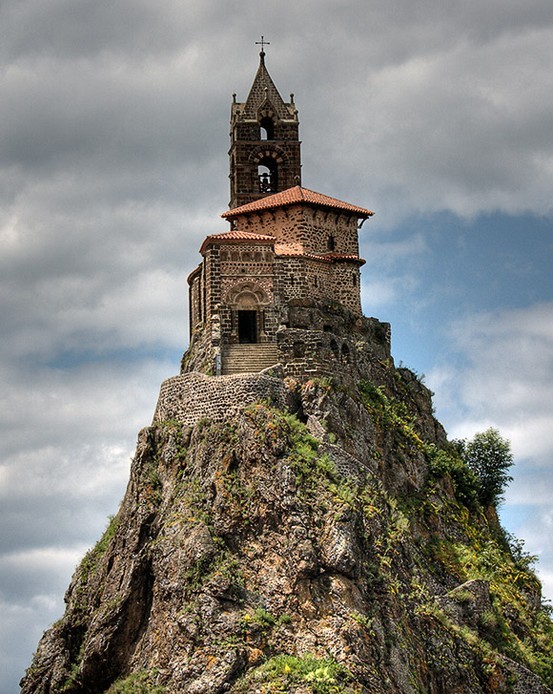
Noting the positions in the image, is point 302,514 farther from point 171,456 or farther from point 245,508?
point 171,456

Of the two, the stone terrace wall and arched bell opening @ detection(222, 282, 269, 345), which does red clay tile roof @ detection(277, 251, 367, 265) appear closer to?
arched bell opening @ detection(222, 282, 269, 345)

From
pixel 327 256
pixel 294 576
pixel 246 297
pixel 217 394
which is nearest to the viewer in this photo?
pixel 294 576

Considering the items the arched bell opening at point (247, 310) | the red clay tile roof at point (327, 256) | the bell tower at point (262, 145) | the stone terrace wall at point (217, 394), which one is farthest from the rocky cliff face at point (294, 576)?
the bell tower at point (262, 145)

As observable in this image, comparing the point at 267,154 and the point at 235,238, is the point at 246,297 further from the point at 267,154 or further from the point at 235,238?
the point at 267,154

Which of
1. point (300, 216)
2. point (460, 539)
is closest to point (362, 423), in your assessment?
point (460, 539)

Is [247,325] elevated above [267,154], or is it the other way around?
[267,154]

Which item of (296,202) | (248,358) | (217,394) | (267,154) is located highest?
(267,154)

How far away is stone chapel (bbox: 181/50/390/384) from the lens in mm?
73000

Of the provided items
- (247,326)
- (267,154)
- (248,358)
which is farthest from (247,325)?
(267,154)

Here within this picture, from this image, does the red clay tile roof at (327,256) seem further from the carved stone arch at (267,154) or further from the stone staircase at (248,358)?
the carved stone arch at (267,154)

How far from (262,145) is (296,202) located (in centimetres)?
1277

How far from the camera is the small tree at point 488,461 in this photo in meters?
81.8

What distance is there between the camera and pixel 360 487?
67.2m

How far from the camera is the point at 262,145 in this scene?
9231cm
